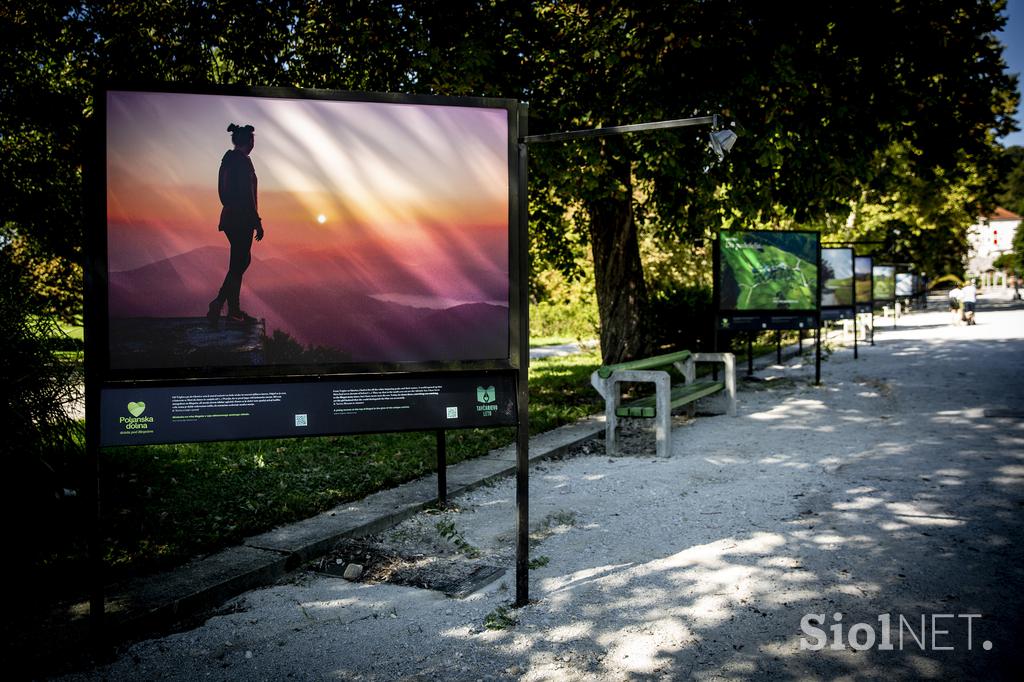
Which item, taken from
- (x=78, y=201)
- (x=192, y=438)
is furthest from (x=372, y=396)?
(x=78, y=201)

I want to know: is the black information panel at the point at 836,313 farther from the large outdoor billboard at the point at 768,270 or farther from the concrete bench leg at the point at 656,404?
the concrete bench leg at the point at 656,404

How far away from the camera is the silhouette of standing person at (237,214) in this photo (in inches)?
150

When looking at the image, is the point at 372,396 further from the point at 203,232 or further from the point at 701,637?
the point at 701,637

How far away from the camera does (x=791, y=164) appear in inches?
374

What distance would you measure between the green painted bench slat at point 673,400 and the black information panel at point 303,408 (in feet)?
13.5

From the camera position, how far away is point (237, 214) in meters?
3.84

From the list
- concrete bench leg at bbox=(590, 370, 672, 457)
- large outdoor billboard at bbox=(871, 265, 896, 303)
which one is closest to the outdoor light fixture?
concrete bench leg at bbox=(590, 370, 672, 457)

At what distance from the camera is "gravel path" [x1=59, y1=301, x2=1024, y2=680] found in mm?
3549

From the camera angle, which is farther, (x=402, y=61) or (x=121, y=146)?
(x=402, y=61)

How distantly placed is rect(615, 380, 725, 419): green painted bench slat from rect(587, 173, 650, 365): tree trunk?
1.90 m

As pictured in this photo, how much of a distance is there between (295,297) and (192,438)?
0.86m

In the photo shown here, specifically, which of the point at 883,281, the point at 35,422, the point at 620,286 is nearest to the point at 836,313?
the point at 620,286

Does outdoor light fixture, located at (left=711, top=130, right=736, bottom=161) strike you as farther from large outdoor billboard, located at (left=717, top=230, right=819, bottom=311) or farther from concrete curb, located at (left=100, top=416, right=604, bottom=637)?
large outdoor billboard, located at (left=717, top=230, right=819, bottom=311)

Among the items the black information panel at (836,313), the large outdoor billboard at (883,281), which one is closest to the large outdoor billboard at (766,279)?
the black information panel at (836,313)
